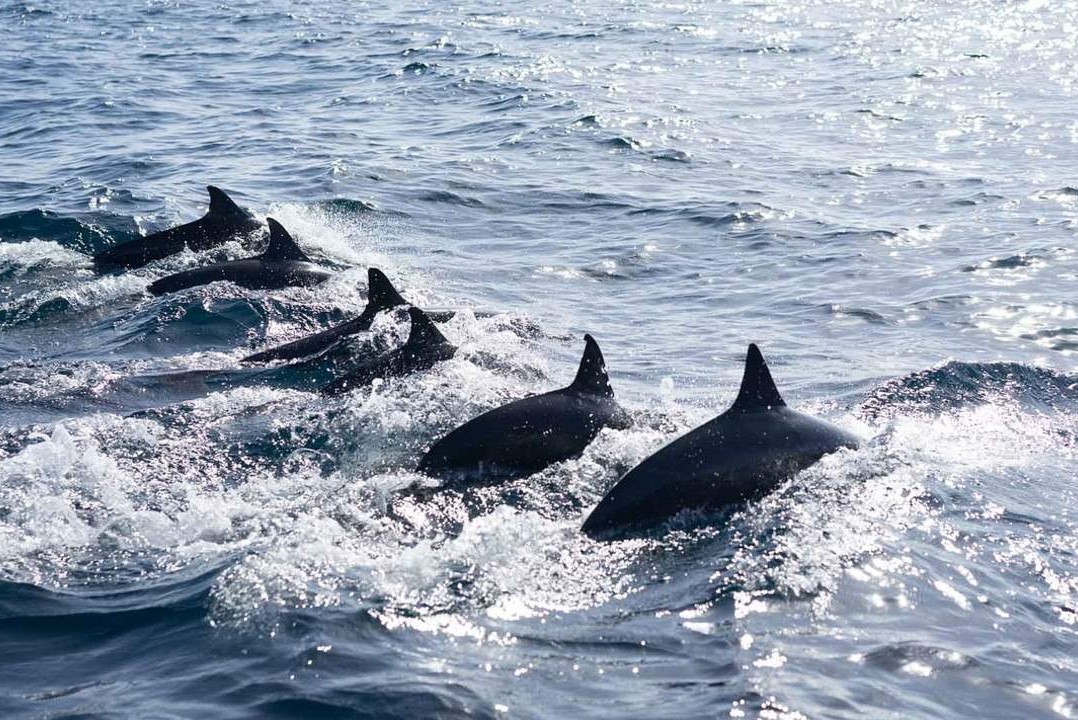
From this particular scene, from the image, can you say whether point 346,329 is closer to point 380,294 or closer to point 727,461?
point 380,294

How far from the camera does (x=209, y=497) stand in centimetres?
1119

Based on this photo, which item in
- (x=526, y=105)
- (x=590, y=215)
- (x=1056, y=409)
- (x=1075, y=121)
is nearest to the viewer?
(x=1056, y=409)

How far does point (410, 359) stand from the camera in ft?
47.7

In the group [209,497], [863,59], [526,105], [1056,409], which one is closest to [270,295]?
[209,497]

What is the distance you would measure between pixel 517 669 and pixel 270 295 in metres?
10.9

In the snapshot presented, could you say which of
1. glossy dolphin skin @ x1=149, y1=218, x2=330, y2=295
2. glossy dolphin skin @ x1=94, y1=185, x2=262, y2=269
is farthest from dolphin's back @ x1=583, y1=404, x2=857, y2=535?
glossy dolphin skin @ x1=94, y1=185, x2=262, y2=269

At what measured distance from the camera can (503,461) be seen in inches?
466

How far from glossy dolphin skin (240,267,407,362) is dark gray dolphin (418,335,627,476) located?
13.6ft

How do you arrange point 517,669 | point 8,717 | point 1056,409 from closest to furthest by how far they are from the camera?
point 8,717 < point 517,669 < point 1056,409

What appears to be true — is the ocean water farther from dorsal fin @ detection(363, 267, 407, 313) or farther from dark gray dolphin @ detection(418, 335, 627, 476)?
dorsal fin @ detection(363, 267, 407, 313)

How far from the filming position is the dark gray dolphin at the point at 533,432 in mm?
11812

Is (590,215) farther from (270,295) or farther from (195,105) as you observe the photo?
(195,105)

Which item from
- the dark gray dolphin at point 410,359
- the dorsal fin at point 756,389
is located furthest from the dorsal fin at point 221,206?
the dorsal fin at point 756,389

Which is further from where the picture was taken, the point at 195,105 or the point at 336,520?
the point at 195,105
